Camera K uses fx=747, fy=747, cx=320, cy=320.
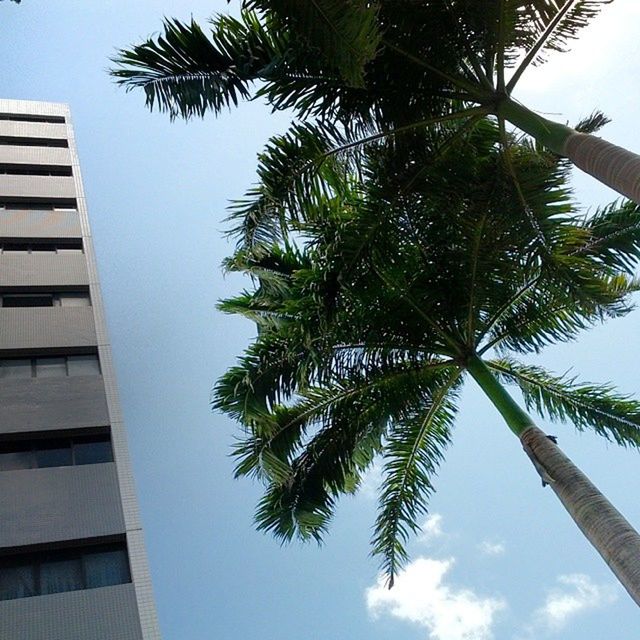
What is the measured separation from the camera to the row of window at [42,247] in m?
22.4

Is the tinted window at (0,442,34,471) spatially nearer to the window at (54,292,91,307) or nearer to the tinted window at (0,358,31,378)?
the tinted window at (0,358,31,378)

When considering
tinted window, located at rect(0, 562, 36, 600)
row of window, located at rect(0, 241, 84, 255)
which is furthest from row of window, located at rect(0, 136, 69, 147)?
tinted window, located at rect(0, 562, 36, 600)

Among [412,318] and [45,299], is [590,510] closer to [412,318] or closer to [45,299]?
[412,318]

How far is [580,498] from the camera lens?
7957 mm

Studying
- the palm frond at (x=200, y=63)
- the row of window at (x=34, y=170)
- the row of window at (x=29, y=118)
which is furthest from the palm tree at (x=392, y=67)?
the row of window at (x=29, y=118)

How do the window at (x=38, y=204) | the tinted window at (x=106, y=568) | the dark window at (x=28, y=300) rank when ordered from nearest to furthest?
the tinted window at (x=106, y=568) < the dark window at (x=28, y=300) < the window at (x=38, y=204)

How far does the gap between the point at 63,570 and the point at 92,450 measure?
121 inches

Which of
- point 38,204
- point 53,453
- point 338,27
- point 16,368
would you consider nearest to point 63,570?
point 53,453

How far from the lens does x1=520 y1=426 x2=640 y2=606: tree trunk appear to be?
6973 mm

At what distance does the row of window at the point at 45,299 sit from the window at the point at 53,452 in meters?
5.06

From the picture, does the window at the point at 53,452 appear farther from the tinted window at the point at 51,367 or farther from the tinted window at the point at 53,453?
the tinted window at the point at 51,367

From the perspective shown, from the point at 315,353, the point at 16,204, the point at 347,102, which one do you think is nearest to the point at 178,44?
the point at 347,102

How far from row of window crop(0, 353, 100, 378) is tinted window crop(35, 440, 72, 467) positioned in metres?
2.11

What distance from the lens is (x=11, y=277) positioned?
2086cm
